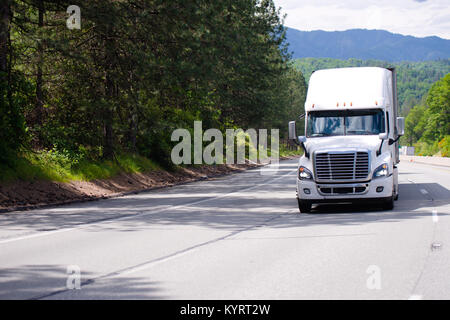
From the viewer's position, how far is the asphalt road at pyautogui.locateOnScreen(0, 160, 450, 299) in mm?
7090

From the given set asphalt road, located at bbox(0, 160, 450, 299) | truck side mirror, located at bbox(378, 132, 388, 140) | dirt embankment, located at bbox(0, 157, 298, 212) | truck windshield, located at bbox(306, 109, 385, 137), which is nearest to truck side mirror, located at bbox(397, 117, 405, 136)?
truck windshield, located at bbox(306, 109, 385, 137)

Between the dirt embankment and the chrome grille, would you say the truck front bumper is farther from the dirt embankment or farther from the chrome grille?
the dirt embankment

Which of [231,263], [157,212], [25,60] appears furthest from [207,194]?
[231,263]

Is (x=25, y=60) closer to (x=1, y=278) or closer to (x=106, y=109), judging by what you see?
(x=106, y=109)

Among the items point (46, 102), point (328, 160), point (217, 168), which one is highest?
point (46, 102)

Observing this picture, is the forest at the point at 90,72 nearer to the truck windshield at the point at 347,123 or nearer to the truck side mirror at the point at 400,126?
the truck windshield at the point at 347,123

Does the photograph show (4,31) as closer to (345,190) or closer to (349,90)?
(349,90)

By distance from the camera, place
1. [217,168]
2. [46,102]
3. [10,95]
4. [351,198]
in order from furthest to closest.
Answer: [217,168] < [46,102] < [10,95] < [351,198]

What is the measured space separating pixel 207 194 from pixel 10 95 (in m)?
7.87

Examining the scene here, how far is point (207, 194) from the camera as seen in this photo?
23156 mm

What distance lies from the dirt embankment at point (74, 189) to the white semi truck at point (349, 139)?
25.8 feet

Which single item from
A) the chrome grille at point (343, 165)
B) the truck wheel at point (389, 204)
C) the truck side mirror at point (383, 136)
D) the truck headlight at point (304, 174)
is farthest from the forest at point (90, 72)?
the truck wheel at point (389, 204)

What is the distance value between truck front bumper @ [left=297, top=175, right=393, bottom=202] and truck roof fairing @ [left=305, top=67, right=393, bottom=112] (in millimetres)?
2324

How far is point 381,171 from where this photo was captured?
15.5 meters
